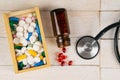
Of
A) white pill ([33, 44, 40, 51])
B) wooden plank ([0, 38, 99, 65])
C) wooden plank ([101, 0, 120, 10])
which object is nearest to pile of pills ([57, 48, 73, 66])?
wooden plank ([0, 38, 99, 65])

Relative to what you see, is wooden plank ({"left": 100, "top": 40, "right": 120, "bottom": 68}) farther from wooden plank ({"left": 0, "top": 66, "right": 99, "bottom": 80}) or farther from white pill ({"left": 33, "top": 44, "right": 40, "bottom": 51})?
white pill ({"left": 33, "top": 44, "right": 40, "bottom": 51})

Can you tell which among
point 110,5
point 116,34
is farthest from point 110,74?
point 110,5

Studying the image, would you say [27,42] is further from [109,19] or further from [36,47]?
[109,19]

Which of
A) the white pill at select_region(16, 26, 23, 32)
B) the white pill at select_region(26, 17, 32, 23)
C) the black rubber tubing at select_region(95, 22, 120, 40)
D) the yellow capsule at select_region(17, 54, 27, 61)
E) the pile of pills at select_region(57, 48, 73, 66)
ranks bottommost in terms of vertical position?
the pile of pills at select_region(57, 48, 73, 66)

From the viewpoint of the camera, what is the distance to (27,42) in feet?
3.52

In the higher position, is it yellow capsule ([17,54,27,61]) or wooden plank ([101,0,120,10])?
wooden plank ([101,0,120,10])

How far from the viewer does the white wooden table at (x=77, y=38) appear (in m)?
1.14

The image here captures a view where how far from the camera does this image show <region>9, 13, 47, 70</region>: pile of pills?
1.07 meters

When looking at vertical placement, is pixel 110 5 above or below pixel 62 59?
above

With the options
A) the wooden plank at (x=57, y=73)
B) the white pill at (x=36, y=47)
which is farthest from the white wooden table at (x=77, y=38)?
the white pill at (x=36, y=47)

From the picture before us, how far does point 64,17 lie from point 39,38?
0.15m

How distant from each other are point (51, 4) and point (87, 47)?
27 cm

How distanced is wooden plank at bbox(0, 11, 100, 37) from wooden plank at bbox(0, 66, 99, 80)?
17 centimetres

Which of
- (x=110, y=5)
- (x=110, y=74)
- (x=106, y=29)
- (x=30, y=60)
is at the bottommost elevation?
(x=110, y=74)
